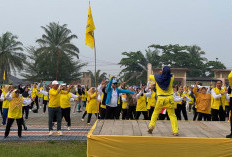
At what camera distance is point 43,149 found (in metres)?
8.92

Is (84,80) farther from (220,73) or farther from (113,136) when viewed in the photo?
(113,136)

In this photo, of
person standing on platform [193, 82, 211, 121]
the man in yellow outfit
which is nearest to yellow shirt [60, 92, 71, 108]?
person standing on platform [193, 82, 211, 121]

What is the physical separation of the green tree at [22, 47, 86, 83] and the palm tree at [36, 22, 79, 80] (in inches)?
27.8

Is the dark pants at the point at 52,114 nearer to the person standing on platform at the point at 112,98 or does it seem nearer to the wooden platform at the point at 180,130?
the person standing on platform at the point at 112,98

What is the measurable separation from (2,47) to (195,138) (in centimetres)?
4646

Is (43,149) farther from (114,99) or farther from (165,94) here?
(165,94)

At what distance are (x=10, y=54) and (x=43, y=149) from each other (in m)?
42.1

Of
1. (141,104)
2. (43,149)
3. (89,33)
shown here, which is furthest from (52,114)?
(141,104)

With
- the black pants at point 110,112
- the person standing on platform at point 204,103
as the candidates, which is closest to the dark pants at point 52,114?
the black pants at point 110,112

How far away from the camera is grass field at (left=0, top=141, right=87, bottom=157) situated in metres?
8.38

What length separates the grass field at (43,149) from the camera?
8.38 metres

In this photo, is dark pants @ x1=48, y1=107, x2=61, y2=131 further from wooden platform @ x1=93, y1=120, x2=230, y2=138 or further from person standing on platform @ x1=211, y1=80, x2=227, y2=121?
person standing on platform @ x1=211, y1=80, x2=227, y2=121

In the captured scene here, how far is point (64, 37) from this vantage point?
46406mm

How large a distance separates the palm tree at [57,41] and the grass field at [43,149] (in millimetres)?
36508
